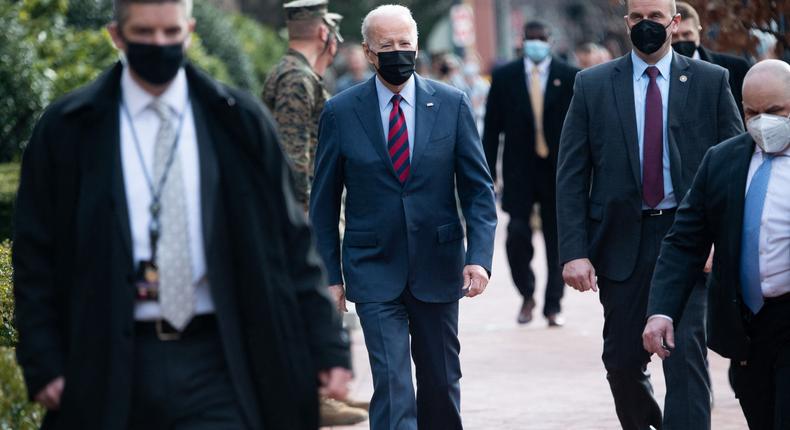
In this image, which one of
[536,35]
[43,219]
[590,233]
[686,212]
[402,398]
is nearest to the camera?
[43,219]

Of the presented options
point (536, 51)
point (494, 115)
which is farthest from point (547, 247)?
point (536, 51)

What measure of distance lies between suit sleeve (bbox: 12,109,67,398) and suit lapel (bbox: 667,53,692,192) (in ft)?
10.4

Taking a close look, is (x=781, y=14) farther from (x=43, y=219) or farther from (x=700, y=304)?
(x=43, y=219)

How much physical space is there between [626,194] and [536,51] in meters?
5.70

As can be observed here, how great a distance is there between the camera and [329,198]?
7.04 metres

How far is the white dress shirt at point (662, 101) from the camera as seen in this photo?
6.99 meters

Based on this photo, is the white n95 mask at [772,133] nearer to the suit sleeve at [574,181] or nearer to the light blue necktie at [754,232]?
the light blue necktie at [754,232]

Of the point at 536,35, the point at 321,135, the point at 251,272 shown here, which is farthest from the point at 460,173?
the point at 536,35

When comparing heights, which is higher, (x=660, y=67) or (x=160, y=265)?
(x=660, y=67)

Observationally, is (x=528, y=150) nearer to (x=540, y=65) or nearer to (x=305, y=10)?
(x=540, y=65)

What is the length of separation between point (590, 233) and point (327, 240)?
1.12 m

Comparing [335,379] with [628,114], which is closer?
[335,379]

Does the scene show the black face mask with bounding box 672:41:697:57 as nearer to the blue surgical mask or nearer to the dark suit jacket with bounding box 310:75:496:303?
the dark suit jacket with bounding box 310:75:496:303

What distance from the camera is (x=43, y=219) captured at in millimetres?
4492
